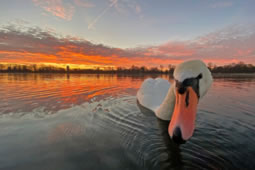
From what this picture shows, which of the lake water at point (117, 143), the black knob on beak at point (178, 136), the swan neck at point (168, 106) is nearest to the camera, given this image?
the black knob on beak at point (178, 136)

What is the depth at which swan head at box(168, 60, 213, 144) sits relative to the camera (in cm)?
149

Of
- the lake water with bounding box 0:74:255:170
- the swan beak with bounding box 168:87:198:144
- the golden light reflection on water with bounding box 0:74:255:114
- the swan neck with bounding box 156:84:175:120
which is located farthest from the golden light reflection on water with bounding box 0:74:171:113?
the swan beak with bounding box 168:87:198:144

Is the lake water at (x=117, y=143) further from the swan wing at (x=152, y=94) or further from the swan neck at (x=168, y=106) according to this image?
the swan wing at (x=152, y=94)

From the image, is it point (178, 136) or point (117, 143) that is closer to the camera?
point (178, 136)

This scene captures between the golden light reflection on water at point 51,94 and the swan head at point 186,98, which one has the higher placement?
the swan head at point 186,98

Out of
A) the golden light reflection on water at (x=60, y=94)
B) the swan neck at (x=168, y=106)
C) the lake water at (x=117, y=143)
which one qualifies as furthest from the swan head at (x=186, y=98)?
the golden light reflection on water at (x=60, y=94)

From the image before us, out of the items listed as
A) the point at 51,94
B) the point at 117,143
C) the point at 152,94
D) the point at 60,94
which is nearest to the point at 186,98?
the point at 117,143

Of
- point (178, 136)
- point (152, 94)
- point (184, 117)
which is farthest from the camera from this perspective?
point (152, 94)

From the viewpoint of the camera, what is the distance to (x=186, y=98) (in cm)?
162

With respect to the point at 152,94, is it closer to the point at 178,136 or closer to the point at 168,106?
the point at 168,106

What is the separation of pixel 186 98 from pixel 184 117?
26 cm

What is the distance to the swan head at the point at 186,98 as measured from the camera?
1.49 metres

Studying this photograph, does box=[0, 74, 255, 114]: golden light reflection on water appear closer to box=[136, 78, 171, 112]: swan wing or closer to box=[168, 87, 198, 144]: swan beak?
box=[136, 78, 171, 112]: swan wing

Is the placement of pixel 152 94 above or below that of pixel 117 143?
above
